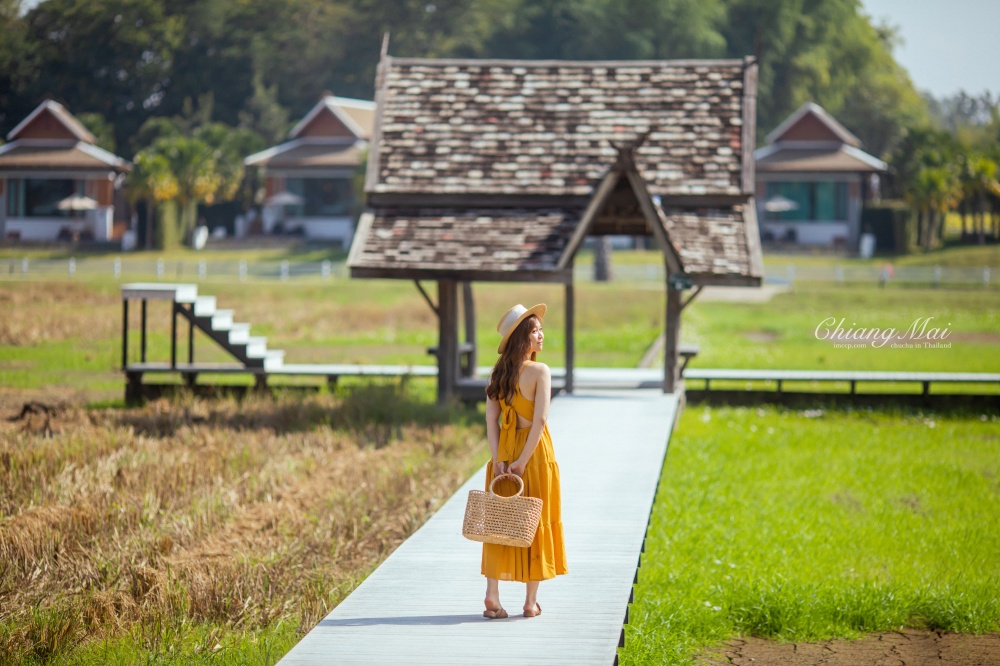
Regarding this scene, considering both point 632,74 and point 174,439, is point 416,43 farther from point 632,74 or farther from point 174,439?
point 174,439

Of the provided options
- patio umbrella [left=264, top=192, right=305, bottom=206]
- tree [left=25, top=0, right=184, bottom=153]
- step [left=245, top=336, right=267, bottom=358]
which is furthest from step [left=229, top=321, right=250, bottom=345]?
tree [left=25, top=0, right=184, bottom=153]

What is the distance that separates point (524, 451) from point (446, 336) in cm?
1160

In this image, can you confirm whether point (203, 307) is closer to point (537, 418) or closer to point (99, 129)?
point (537, 418)

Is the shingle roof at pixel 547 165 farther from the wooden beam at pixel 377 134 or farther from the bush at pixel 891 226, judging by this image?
the bush at pixel 891 226

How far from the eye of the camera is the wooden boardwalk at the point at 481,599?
7.68 metres

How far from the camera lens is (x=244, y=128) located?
70.4 metres

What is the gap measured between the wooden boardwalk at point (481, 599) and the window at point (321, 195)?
51734 millimetres

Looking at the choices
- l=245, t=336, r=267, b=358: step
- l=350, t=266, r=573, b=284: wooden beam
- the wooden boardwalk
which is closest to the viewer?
the wooden boardwalk

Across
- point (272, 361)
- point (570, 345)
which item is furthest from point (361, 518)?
point (272, 361)

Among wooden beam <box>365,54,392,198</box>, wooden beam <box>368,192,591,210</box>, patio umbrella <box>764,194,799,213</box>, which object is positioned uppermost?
patio umbrella <box>764,194,799,213</box>

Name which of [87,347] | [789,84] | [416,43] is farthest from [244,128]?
[87,347]

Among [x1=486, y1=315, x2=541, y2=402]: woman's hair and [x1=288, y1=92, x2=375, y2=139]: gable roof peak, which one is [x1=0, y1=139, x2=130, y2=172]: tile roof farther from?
[x1=486, y1=315, x2=541, y2=402]: woman's hair

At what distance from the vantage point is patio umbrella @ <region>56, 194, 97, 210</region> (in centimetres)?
5538

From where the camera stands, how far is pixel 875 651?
31.9ft
